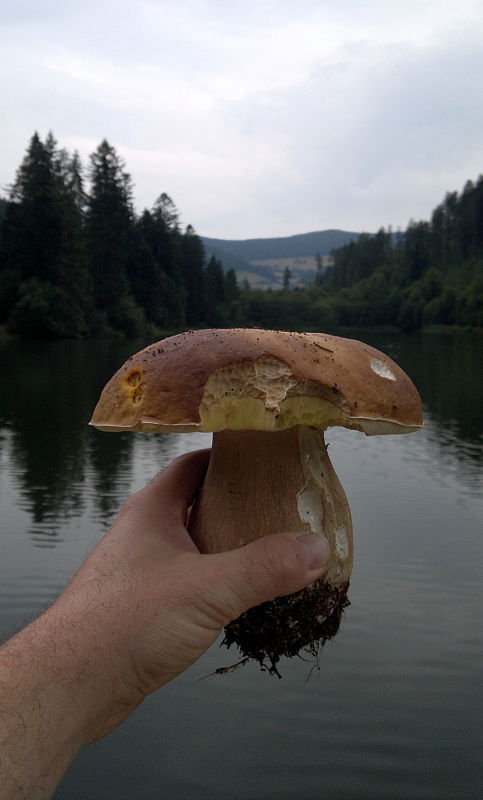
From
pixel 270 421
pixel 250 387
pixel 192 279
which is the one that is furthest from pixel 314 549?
pixel 192 279

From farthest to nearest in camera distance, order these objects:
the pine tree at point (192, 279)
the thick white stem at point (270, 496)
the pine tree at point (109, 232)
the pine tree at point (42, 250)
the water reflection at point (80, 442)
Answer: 1. the pine tree at point (192, 279)
2. the pine tree at point (109, 232)
3. the pine tree at point (42, 250)
4. the water reflection at point (80, 442)
5. the thick white stem at point (270, 496)

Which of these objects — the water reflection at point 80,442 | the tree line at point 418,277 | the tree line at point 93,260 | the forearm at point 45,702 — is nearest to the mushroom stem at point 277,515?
the forearm at point 45,702

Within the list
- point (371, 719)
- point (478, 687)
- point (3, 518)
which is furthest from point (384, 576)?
point (3, 518)

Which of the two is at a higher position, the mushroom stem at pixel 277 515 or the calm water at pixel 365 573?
the mushroom stem at pixel 277 515

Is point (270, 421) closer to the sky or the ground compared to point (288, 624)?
closer to the sky

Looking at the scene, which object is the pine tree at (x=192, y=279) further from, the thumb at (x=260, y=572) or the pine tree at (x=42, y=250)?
the thumb at (x=260, y=572)

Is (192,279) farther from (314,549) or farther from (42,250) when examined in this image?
(314,549)
